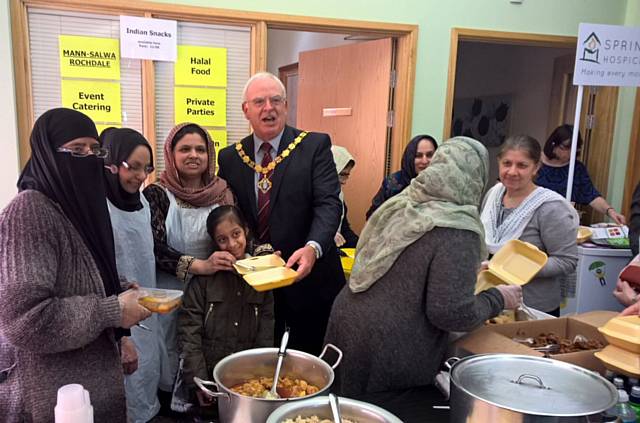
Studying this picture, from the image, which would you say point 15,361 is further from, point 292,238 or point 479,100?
point 479,100

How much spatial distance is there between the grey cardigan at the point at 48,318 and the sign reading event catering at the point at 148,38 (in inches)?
78.2

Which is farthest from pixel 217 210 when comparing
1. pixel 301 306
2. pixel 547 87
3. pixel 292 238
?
pixel 547 87

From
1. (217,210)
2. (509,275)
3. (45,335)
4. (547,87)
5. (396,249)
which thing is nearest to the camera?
(45,335)

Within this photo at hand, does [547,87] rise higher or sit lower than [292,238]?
higher

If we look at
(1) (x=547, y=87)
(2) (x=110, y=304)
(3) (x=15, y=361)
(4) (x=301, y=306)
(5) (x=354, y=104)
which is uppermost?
(1) (x=547, y=87)

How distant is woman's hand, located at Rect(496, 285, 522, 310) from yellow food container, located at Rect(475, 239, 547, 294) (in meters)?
0.06

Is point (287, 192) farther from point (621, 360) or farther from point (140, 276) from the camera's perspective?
point (621, 360)

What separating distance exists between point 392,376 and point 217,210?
0.90 m

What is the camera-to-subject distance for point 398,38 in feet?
10.7

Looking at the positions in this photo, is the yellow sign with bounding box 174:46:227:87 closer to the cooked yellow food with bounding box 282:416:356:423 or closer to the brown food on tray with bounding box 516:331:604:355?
the brown food on tray with bounding box 516:331:604:355

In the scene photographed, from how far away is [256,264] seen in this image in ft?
5.26

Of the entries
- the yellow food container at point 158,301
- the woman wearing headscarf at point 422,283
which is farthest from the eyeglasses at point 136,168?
the woman wearing headscarf at point 422,283

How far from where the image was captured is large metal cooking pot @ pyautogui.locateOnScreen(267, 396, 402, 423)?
2.84 feet

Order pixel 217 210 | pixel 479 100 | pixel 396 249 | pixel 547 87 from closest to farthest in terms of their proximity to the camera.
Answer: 1. pixel 396 249
2. pixel 217 210
3. pixel 547 87
4. pixel 479 100
